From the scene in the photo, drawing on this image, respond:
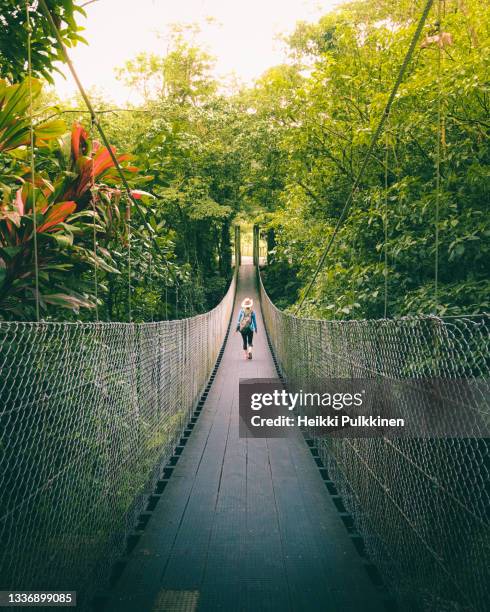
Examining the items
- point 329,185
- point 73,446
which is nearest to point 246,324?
point 329,185

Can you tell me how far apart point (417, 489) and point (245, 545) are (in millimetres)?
1065

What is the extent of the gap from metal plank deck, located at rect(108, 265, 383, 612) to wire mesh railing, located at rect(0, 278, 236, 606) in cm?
19

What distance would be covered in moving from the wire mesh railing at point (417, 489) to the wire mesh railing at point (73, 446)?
3.51 feet

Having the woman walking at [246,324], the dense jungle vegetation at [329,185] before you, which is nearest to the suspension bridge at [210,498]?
the dense jungle vegetation at [329,185]

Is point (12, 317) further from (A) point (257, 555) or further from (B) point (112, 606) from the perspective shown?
(A) point (257, 555)

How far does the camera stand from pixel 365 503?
2586 mm

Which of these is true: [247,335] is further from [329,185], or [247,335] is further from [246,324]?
[329,185]

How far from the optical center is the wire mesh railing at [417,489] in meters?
1.51

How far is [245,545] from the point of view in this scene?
263cm

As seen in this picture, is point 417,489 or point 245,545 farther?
point 245,545

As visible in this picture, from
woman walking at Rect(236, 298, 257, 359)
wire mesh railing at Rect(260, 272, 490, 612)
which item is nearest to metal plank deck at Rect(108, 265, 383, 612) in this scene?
wire mesh railing at Rect(260, 272, 490, 612)

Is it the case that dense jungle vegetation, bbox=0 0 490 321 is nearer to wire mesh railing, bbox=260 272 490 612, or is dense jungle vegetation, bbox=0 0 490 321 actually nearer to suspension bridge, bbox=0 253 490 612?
suspension bridge, bbox=0 253 490 612

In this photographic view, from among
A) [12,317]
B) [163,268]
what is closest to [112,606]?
[12,317]

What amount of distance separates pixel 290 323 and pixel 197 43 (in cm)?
1705
